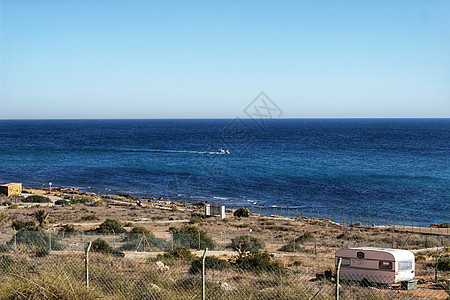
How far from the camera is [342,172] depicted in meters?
84.9

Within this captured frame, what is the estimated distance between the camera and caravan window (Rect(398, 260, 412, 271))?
52.7ft

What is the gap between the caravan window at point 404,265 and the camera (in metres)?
16.1

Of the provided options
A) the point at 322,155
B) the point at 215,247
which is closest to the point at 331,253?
the point at 215,247

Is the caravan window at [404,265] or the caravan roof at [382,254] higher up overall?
the caravan roof at [382,254]

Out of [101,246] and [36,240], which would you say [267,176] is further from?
[36,240]

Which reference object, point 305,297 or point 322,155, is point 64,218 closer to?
point 305,297

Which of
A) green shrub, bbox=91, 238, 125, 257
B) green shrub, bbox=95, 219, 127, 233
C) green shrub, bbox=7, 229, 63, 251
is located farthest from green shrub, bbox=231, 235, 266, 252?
green shrub, bbox=7, 229, 63, 251

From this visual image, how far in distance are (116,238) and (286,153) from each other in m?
102

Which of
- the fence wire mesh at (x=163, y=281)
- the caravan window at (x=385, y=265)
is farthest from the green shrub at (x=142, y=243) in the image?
the caravan window at (x=385, y=265)

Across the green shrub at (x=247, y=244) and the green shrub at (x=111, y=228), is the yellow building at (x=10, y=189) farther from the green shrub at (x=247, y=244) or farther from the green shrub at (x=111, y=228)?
the green shrub at (x=247, y=244)

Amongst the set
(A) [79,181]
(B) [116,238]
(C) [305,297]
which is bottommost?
(A) [79,181]

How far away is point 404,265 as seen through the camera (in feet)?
53.3

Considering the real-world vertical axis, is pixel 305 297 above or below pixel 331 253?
above

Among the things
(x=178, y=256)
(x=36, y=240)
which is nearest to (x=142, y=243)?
(x=178, y=256)
